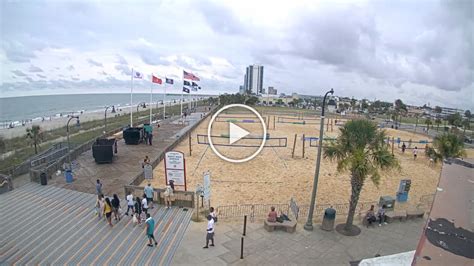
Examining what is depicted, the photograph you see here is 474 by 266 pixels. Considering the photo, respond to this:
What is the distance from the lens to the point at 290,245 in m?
10.2

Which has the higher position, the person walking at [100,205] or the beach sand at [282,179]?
the person walking at [100,205]

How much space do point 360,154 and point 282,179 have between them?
8.87 metres

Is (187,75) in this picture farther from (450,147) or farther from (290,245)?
(290,245)

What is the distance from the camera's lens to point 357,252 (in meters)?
9.90

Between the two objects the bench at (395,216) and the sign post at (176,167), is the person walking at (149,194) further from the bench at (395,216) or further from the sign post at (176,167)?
the bench at (395,216)

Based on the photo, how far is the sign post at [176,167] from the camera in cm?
1390

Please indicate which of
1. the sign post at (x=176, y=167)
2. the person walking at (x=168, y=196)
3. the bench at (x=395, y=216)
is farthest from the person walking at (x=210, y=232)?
the bench at (x=395, y=216)

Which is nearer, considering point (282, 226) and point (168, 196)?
point (282, 226)

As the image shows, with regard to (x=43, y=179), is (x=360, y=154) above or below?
above

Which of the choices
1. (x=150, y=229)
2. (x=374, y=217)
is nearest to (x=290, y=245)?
(x=374, y=217)

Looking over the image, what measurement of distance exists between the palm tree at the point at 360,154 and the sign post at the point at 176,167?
23.2 ft

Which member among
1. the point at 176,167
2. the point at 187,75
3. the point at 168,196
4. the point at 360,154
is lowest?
the point at 168,196

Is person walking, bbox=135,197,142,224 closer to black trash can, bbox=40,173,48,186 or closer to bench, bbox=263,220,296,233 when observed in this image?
bench, bbox=263,220,296,233

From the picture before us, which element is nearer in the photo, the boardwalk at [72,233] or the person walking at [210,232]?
the boardwalk at [72,233]
